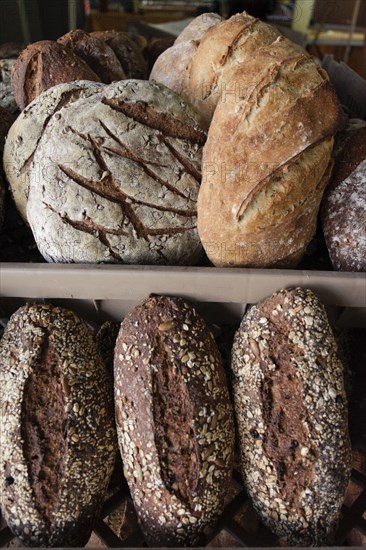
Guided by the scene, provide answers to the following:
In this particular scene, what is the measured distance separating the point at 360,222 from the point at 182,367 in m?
0.72

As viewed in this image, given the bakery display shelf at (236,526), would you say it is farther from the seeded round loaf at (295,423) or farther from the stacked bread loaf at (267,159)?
the stacked bread loaf at (267,159)

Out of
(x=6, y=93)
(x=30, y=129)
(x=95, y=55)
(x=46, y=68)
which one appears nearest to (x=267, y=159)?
(x=30, y=129)

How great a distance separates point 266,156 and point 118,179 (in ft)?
1.44

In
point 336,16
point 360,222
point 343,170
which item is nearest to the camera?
point 360,222

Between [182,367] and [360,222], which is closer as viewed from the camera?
[182,367]

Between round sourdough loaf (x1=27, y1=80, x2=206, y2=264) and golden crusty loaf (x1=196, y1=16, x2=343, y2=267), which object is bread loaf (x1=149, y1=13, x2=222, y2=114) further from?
golden crusty loaf (x1=196, y1=16, x2=343, y2=267)

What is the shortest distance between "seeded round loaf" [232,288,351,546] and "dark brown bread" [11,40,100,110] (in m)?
1.19

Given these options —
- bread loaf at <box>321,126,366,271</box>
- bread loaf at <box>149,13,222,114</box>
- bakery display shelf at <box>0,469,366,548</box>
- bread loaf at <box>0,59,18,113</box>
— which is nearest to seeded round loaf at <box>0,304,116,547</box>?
bakery display shelf at <box>0,469,366,548</box>

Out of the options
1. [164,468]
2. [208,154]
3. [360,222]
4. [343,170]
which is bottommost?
[164,468]

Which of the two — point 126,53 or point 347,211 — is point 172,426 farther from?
point 126,53

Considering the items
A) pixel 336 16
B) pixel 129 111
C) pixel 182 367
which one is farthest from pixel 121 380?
pixel 336 16

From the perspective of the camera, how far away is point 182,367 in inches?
48.7

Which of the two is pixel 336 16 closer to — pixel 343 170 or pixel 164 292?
pixel 343 170

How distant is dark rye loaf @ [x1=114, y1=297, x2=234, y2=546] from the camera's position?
121 cm
